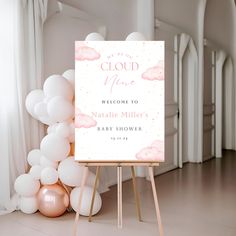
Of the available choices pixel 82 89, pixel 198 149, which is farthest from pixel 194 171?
pixel 82 89

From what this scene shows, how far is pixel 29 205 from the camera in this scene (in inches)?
131

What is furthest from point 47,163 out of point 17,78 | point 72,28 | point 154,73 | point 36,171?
point 72,28

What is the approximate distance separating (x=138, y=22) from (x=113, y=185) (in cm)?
240

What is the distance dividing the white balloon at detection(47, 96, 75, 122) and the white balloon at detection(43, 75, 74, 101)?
0.07 meters

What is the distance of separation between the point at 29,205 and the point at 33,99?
1026mm

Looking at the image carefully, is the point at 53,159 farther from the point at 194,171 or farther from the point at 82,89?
the point at 194,171

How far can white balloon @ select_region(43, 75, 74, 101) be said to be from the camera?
10.4ft

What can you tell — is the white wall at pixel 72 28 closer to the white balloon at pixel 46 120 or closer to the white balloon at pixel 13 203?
the white balloon at pixel 46 120

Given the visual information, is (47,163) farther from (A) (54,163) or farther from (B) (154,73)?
(B) (154,73)

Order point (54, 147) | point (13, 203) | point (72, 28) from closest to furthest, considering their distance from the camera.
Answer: point (54, 147), point (13, 203), point (72, 28)

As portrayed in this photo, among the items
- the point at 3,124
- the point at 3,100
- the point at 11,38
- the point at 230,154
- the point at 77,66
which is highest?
the point at 11,38

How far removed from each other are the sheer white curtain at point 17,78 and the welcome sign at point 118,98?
1144 millimetres

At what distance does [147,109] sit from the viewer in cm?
251

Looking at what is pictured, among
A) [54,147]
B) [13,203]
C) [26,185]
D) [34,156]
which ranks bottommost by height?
[13,203]
